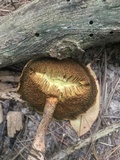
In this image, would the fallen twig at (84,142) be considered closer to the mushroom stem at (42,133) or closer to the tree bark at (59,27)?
the mushroom stem at (42,133)

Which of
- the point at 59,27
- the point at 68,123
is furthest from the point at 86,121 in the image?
the point at 59,27

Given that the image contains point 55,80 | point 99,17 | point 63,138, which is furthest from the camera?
point 63,138

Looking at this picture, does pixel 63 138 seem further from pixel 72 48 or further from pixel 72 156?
pixel 72 48

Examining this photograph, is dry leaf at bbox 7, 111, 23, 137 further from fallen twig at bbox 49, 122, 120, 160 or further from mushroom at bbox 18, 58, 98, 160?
fallen twig at bbox 49, 122, 120, 160

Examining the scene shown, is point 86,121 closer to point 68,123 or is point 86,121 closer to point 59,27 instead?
point 68,123

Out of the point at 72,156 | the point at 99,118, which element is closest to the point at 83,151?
the point at 72,156

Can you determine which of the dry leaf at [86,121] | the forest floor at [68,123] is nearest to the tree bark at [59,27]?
the forest floor at [68,123]

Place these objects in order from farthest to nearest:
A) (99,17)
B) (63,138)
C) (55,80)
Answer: (63,138) < (55,80) < (99,17)
